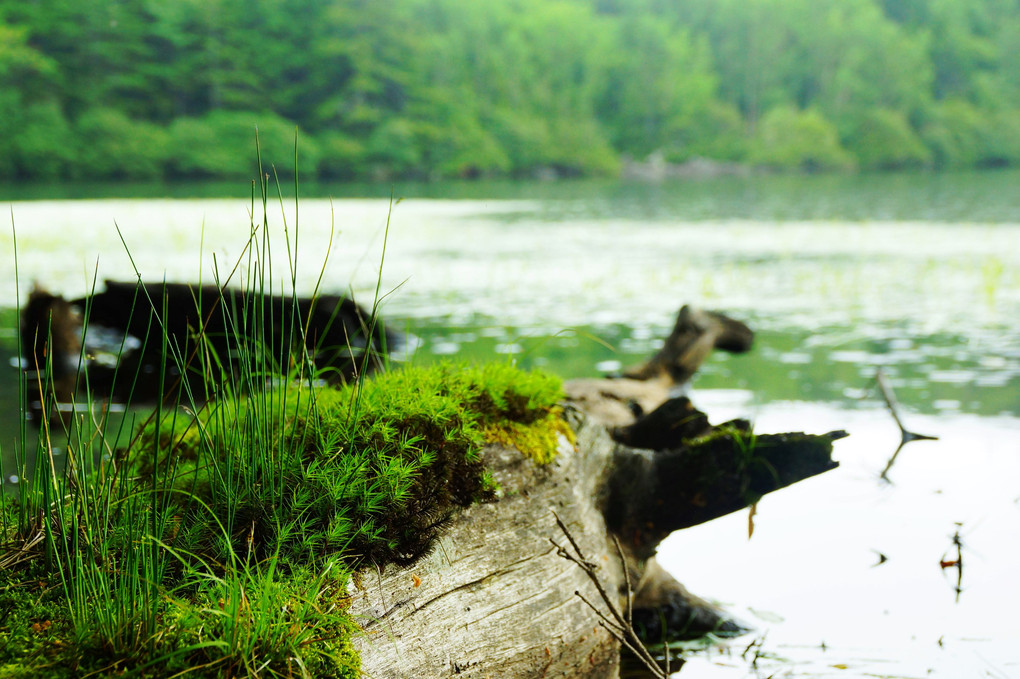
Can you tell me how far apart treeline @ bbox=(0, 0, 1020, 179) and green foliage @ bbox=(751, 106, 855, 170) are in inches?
5.7

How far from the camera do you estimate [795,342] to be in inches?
305

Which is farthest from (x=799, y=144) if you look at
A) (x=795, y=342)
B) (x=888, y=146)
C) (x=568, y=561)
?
(x=568, y=561)

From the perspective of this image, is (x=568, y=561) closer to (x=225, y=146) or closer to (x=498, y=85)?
(x=225, y=146)

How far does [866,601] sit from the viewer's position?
319cm

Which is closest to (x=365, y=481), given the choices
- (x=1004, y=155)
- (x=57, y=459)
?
(x=57, y=459)

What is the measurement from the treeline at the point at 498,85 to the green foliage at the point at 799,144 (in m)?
0.14

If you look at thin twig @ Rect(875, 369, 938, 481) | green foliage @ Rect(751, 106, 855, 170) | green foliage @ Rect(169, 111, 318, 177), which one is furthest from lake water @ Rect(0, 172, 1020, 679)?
green foliage @ Rect(751, 106, 855, 170)

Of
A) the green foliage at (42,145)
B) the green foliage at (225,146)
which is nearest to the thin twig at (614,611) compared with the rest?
the green foliage at (225,146)

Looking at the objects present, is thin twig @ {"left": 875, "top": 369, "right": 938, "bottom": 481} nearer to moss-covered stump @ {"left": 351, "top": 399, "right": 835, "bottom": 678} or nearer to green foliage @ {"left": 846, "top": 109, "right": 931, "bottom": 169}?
moss-covered stump @ {"left": 351, "top": 399, "right": 835, "bottom": 678}

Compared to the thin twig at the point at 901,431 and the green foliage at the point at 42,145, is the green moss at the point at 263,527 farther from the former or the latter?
the green foliage at the point at 42,145

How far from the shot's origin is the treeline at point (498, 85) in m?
43.9

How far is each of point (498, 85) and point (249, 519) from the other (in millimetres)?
63342

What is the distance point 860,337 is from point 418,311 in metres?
4.11

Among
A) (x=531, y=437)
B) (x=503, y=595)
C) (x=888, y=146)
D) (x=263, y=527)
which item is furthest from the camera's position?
(x=888, y=146)
